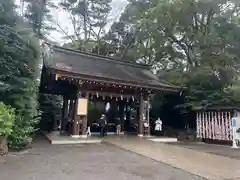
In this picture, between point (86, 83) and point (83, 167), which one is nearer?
point (83, 167)

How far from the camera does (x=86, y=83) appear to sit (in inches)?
418

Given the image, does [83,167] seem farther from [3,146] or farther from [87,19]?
[87,19]

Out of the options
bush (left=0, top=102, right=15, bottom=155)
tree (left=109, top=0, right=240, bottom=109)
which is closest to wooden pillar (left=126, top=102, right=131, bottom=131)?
tree (left=109, top=0, right=240, bottom=109)

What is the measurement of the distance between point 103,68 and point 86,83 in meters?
2.95

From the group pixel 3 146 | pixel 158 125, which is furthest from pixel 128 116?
pixel 3 146

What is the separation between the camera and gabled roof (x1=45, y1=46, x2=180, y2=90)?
1087 cm

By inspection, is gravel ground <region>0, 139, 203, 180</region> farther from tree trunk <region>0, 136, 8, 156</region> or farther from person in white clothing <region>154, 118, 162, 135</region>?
person in white clothing <region>154, 118, 162, 135</region>

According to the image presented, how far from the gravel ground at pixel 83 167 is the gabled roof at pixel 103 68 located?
4098 millimetres

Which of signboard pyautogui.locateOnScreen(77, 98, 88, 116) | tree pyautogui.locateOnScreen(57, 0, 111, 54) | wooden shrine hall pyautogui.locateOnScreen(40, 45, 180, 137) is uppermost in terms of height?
tree pyautogui.locateOnScreen(57, 0, 111, 54)

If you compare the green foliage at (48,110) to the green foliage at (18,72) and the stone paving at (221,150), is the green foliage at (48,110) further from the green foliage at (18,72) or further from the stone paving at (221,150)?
the stone paving at (221,150)

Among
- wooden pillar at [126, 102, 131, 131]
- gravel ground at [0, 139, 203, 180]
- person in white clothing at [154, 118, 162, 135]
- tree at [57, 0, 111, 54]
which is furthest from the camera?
tree at [57, 0, 111, 54]

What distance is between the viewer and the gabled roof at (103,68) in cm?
1087

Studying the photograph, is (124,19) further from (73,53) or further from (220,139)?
(220,139)

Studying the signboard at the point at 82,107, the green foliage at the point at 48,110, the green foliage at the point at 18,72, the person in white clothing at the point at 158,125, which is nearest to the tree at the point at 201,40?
the person in white clothing at the point at 158,125
